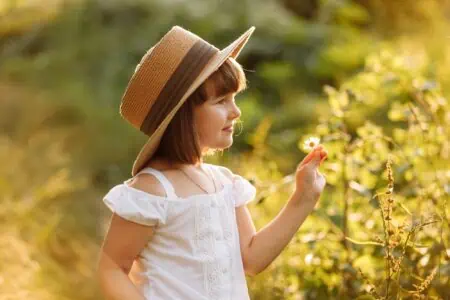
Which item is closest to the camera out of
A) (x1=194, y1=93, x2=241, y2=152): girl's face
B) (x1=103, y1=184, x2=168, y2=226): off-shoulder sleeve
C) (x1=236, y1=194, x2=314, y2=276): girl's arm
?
(x1=103, y1=184, x2=168, y2=226): off-shoulder sleeve

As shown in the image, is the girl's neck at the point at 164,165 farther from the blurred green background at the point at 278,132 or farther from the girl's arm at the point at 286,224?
the blurred green background at the point at 278,132

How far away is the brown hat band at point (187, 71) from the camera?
2.84m

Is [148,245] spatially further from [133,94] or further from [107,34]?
[107,34]

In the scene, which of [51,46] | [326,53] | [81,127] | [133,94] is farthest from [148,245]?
[51,46]

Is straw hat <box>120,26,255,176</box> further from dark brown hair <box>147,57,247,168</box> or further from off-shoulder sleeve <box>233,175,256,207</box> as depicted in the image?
off-shoulder sleeve <box>233,175,256,207</box>

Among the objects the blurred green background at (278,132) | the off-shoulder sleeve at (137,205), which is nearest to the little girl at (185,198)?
the off-shoulder sleeve at (137,205)

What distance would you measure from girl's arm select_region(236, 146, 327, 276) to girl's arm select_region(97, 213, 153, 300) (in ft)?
1.10

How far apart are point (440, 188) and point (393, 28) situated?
639 cm

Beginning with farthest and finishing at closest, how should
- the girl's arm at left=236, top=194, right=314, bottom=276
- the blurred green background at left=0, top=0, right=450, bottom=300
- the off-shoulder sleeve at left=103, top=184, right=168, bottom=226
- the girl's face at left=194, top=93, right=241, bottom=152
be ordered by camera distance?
the blurred green background at left=0, top=0, right=450, bottom=300
the girl's arm at left=236, top=194, right=314, bottom=276
the girl's face at left=194, top=93, right=241, bottom=152
the off-shoulder sleeve at left=103, top=184, right=168, bottom=226

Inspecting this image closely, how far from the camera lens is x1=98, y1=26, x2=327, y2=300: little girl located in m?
2.77

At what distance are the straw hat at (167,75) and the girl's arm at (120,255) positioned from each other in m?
0.19

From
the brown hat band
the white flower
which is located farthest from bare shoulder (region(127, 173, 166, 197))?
the white flower

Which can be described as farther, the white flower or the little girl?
the white flower

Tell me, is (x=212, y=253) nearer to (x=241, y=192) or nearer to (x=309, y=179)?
(x=241, y=192)
